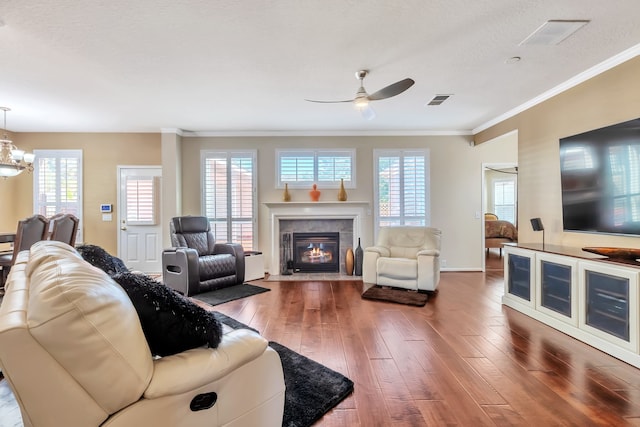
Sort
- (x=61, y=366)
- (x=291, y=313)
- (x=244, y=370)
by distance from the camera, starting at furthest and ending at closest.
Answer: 1. (x=291, y=313)
2. (x=244, y=370)
3. (x=61, y=366)

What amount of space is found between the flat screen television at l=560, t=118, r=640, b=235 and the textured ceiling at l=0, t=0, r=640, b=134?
769mm

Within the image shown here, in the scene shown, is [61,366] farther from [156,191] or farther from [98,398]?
[156,191]

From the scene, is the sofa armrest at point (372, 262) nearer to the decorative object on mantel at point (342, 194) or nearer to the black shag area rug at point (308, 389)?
the decorative object on mantel at point (342, 194)

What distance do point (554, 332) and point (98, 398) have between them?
11.7 feet

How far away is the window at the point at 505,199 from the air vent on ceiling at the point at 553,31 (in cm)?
700

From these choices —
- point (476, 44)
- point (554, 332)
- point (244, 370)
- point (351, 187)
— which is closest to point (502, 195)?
point (351, 187)

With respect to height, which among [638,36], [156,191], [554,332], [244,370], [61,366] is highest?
[638,36]

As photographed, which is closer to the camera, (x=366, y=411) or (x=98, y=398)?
(x=98, y=398)

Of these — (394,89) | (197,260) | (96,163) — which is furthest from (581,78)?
(96,163)

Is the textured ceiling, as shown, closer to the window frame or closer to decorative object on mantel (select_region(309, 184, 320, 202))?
the window frame

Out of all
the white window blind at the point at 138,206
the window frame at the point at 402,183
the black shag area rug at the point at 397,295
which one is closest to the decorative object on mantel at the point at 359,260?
the window frame at the point at 402,183

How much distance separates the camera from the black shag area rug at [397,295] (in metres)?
3.72

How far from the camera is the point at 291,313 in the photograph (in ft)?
11.0

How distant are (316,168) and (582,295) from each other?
411cm
